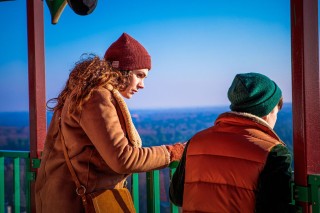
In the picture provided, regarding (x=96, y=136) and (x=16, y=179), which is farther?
(x=16, y=179)

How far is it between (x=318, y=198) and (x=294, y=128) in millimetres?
364

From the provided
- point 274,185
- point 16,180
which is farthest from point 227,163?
point 16,180

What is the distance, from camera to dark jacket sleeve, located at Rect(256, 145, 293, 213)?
5.13 feet

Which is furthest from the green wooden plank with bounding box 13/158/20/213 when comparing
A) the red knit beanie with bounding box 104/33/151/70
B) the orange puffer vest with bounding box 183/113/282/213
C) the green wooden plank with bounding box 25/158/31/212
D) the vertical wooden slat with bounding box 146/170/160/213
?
the orange puffer vest with bounding box 183/113/282/213

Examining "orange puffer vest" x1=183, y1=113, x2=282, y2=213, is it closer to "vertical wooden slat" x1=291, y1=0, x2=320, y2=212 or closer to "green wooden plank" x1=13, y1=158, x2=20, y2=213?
"vertical wooden slat" x1=291, y1=0, x2=320, y2=212

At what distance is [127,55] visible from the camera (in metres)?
2.29

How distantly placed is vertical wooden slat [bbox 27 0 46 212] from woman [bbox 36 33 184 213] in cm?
108

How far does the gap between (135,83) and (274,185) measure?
1052 millimetres

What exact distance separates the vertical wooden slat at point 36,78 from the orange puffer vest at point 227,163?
1880 millimetres

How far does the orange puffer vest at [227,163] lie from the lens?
63.1 inches

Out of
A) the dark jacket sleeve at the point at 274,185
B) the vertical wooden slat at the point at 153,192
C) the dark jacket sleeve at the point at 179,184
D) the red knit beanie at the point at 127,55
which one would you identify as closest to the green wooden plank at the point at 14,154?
the vertical wooden slat at the point at 153,192

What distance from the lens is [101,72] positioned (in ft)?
7.17

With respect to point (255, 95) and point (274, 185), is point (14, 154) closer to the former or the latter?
point (255, 95)

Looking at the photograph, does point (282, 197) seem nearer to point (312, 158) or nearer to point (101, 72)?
point (312, 158)
